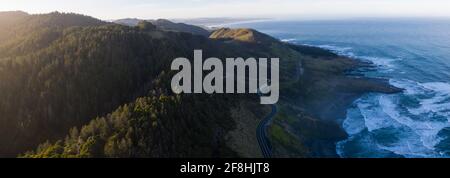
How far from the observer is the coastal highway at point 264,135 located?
78750mm

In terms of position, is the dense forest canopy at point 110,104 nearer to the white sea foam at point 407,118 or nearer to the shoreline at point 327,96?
the shoreline at point 327,96

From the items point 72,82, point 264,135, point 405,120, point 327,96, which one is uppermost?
point 72,82

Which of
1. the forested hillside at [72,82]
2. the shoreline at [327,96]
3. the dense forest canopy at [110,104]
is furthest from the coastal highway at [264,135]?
the forested hillside at [72,82]

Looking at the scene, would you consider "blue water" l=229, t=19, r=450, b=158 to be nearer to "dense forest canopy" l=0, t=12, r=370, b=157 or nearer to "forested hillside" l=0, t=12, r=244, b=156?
"dense forest canopy" l=0, t=12, r=370, b=157

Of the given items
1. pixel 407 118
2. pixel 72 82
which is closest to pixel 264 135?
pixel 407 118

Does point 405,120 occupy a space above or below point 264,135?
below

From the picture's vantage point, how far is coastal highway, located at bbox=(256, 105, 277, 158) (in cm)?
7875

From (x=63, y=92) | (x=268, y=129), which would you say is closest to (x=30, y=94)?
(x=63, y=92)

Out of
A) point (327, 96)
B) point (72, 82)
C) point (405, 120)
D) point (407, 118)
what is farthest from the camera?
point (327, 96)

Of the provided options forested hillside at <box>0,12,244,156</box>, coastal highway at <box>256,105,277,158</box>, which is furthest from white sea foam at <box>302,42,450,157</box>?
forested hillside at <box>0,12,244,156</box>

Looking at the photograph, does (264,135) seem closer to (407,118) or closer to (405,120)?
(405,120)

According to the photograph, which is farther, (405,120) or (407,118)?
(407,118)

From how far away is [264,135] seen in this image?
8481 centimetres
